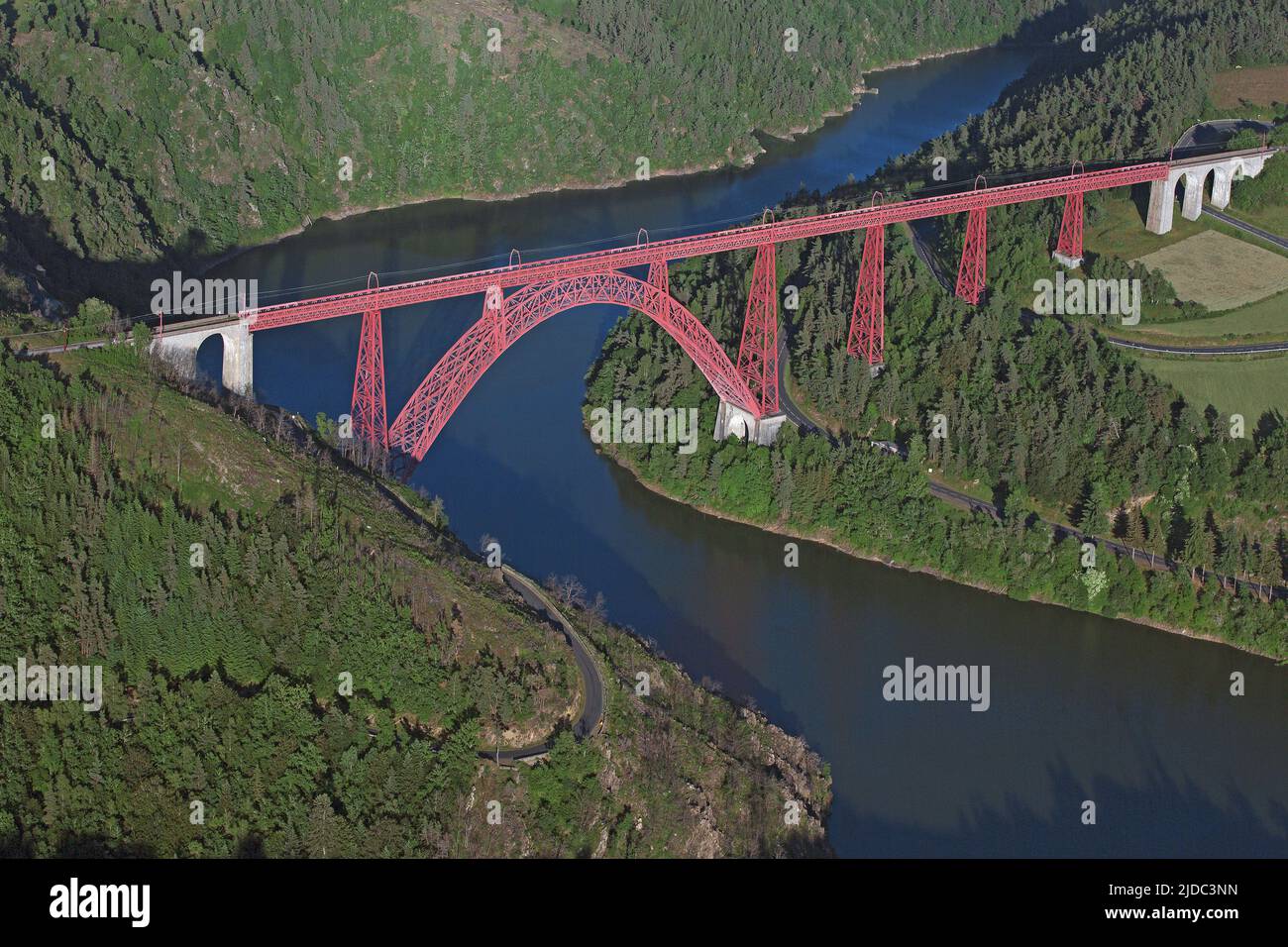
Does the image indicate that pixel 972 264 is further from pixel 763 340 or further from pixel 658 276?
pixel 658 276

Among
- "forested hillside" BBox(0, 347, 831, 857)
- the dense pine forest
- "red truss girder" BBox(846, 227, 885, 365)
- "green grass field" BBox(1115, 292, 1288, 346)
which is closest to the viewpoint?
"forested hillside" BBox(0, 347, 831, 857)

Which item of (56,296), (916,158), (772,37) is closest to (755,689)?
(56,296)

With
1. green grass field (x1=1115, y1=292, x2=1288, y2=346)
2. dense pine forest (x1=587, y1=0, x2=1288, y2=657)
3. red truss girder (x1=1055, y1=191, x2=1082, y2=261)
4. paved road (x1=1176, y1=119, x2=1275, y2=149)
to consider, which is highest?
paved road (x1=1176, y1=119, x2=1275, y2=149)

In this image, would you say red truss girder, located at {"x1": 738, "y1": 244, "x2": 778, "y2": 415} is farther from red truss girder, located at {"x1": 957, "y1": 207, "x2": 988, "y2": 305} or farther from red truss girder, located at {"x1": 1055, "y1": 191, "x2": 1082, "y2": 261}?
red truss girder, located at {"x1": 1055, "y1": 191, "x2": 1082, "y2": 261}

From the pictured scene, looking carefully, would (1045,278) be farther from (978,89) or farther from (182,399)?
(978,89)

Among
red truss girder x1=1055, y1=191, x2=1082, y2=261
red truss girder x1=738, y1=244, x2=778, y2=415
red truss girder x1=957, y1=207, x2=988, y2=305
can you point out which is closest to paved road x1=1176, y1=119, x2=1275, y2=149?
red truss girder x1=1055, y1=191, x2=1082, y2=261

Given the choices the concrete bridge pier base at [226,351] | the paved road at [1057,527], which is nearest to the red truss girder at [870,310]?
the paved road at [1057,527]

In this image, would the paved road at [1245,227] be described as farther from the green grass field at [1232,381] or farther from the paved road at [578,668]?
the paved road at [578,668]
